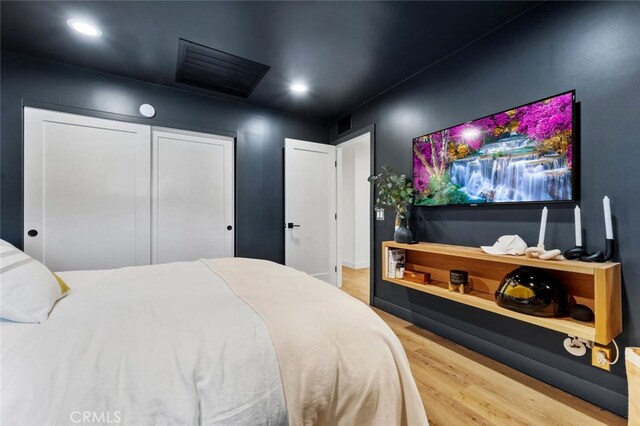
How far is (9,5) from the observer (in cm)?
176

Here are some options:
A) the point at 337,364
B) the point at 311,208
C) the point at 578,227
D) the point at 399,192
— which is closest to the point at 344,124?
the point at 311,208

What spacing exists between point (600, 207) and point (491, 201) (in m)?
0.56

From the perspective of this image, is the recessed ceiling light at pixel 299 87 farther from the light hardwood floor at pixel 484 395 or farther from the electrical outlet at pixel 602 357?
the electrical outlet at pixel 602 357

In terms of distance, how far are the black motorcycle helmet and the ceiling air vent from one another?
8.74 feet

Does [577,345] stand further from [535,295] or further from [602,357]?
[535,295]

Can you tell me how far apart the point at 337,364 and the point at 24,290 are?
1237 millimetres

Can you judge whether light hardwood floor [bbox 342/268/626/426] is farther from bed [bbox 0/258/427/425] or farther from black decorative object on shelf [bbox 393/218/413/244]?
black decorative object on shelf [bbox 393/218/413/244]

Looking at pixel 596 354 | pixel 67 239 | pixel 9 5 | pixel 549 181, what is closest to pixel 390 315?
pixel 596 354

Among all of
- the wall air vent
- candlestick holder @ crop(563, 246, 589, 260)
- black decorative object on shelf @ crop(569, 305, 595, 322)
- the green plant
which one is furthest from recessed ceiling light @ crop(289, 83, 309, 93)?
black decorative object on shelf @ crop(569, 305, 595, 322)

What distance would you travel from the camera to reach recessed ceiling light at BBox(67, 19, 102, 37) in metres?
1.93

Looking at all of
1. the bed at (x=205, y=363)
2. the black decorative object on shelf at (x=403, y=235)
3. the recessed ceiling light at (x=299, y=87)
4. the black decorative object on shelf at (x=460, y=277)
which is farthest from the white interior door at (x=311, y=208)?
the bed at (x=205, y=363)

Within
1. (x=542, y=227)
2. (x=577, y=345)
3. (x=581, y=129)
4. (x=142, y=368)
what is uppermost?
(x=581, y=129)

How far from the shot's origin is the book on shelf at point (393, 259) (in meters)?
2.58

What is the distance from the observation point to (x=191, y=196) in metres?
3.07
